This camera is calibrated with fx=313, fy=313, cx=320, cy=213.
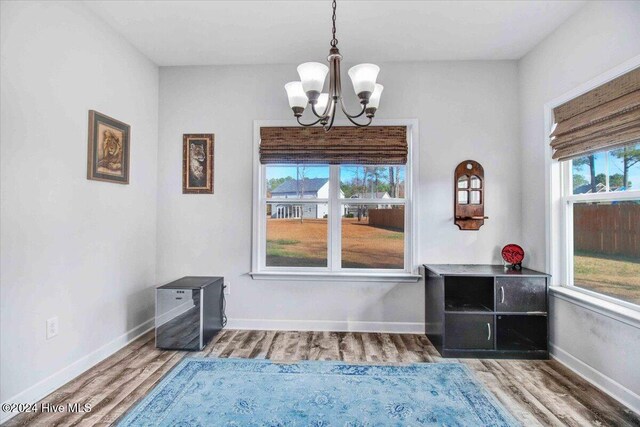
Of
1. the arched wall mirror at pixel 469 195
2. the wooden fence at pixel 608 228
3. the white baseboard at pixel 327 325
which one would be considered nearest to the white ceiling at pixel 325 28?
the arched wall mirror at pixel 469 195

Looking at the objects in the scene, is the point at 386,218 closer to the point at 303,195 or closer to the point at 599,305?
the point at 303,195

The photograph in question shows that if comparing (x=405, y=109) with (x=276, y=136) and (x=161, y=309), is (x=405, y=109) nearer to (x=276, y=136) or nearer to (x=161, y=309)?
(x=276, y=136)

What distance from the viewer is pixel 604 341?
2197 millimetres

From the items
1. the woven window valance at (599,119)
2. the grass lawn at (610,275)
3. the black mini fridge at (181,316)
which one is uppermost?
the woven window valance at (599,119)

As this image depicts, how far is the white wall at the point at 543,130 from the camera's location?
80.1 inches

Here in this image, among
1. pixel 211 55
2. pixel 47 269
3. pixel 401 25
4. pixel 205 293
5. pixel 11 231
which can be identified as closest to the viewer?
pixel 11 231

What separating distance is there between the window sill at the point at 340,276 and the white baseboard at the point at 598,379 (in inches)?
49.5

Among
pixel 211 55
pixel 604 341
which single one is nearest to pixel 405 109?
pixel 211 55

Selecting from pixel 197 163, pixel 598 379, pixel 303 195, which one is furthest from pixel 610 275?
pixel 197 163

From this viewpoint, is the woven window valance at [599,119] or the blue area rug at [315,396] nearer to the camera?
the blue area rug at [315,396]

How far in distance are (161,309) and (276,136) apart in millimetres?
1950

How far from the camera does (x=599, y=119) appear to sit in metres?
2.19

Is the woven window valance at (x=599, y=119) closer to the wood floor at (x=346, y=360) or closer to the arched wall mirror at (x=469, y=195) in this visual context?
the arched wall mirror at (x=469, y=195)

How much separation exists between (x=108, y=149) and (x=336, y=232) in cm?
221
